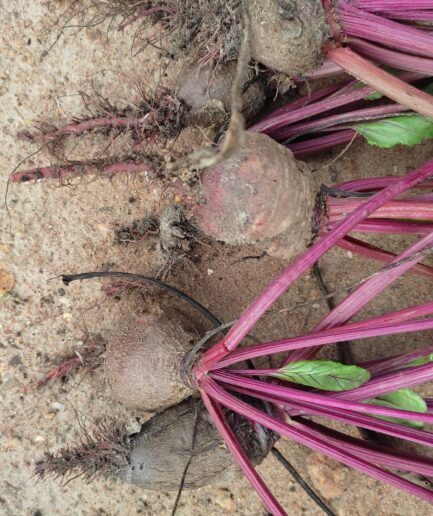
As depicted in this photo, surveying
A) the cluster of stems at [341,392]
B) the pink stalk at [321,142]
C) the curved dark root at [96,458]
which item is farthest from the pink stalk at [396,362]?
the curved dark root at [96,458]

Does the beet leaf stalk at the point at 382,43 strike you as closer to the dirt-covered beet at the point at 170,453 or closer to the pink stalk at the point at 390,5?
the pink stalk at the point at 390,5

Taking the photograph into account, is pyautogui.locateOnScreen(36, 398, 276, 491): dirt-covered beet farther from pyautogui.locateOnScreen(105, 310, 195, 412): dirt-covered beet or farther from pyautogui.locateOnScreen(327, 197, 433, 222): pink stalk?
pyautogui.locateOnScreen(327, 197, 433, 222): pink stalk

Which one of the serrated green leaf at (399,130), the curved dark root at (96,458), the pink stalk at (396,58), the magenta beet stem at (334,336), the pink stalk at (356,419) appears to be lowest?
the curved dark root at (96,458)

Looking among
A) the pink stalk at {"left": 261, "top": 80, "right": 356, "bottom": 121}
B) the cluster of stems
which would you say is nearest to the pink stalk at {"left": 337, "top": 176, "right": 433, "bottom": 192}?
the cluster of stems

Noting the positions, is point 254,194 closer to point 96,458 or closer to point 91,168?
point 91,168

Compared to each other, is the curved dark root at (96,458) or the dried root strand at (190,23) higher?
the dried root strand at (190,23)
